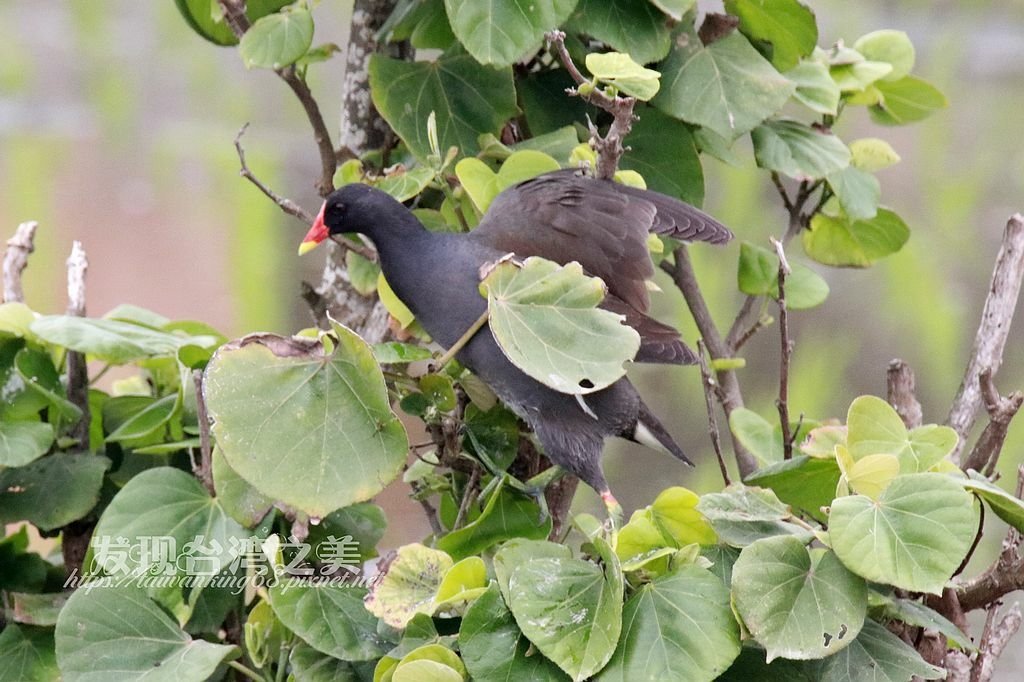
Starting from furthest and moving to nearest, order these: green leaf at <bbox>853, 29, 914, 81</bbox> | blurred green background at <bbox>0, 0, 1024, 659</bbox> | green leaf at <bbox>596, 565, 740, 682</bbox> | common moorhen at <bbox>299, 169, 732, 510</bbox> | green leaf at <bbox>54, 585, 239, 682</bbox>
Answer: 1. blurred green background at <bbox>0, 0, 1024, 659</bbox>
2. green leaf at <bbox>853, 29, 914, 81</bbox>
3. common moorhen at <bbox>299, 169, 732, 510</bbox>
4. green leaf at <bbox>54, 585, 239, 682</bbox>
5. green leaf at <bbox>596, 565, 740, 682</bbox>

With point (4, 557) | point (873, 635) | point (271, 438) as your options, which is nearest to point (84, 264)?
point (4, 557)

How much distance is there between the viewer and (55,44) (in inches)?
68.2

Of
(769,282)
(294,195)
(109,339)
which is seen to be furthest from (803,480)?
(294,195)

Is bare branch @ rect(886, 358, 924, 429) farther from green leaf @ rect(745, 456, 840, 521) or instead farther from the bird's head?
the bird's head

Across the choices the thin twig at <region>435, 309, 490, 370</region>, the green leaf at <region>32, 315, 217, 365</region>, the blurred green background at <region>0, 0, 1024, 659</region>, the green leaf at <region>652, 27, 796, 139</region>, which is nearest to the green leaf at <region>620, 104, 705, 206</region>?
the green leaf at <region>652, 27, 796, 139</region>

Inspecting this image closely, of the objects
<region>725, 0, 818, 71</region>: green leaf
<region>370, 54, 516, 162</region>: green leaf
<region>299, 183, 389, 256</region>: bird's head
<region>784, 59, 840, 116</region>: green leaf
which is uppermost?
<region>725, 0, 818, 71</region>: green leaf

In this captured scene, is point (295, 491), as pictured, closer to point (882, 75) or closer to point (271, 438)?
point (271, 438)

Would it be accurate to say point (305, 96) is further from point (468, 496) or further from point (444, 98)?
point (468, 496)

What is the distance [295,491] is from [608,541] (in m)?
0.17

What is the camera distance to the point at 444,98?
82cm

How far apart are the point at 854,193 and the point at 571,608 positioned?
493mm

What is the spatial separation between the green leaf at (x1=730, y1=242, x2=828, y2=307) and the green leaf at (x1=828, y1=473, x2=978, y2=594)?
370mm

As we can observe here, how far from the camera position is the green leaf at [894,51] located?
97cm

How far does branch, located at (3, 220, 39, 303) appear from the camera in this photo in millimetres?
928
